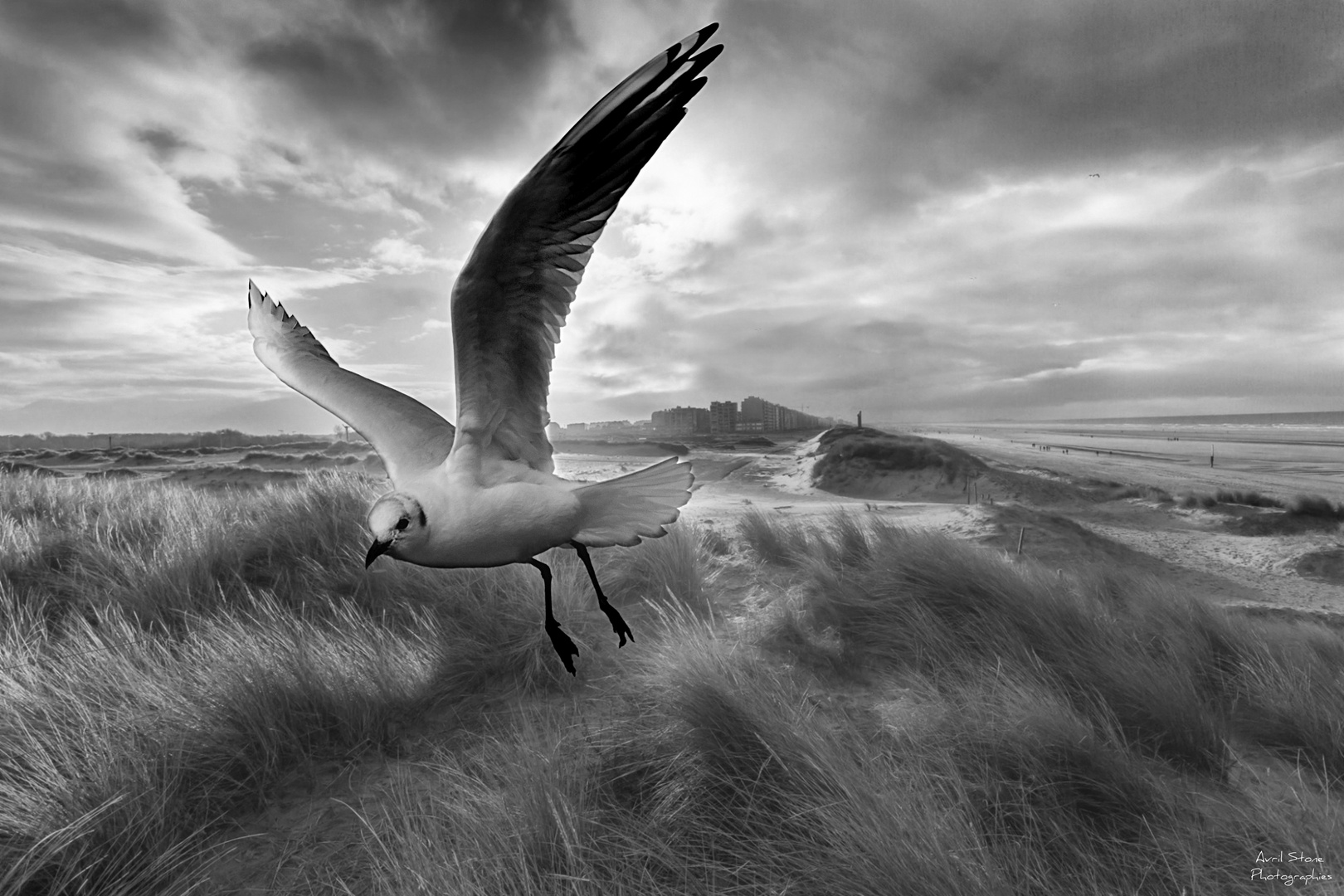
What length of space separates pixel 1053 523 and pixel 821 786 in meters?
7.63

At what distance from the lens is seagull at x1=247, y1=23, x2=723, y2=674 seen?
65.1 inches

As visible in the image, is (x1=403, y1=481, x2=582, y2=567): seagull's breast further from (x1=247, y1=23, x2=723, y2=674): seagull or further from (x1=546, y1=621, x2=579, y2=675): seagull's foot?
(x1=546, y1=621, x2=579, y2=675): seagull's foot

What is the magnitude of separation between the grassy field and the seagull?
1.00 m

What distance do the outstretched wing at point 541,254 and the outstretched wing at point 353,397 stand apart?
1.13ft

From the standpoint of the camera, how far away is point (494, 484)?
6.49 feet

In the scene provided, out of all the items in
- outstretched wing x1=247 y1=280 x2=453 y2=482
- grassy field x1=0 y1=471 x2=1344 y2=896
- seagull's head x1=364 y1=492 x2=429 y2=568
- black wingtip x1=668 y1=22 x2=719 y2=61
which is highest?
black wingtip x1=668 y1=22 x2=719 y2=61

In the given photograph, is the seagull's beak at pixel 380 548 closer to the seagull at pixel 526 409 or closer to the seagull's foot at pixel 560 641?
the seagull at pixel 526 409

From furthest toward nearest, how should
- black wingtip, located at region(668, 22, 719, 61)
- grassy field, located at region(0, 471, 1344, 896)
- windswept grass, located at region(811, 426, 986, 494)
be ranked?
1. windswept grass, located at region(811, 426, 986, 494)
2. grassy field, located at region(0, 471, 1344, 896)
3. black wingtip, located at region(668, 22, 719, 61)

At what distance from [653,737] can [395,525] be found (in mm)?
1969

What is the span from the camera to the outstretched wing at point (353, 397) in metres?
2.30

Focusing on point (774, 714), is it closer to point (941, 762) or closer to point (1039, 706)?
point (941, 762)

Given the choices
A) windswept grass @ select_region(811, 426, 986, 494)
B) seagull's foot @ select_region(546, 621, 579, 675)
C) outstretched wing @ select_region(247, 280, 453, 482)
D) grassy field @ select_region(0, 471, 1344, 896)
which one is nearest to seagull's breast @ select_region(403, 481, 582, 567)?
seagull's foot @ select_region(546, 621, 579, 675)

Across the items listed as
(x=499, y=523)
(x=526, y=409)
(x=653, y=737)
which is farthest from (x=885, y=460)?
(x=499, y=523)

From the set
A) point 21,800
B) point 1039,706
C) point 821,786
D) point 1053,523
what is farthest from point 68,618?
point 1053,523
